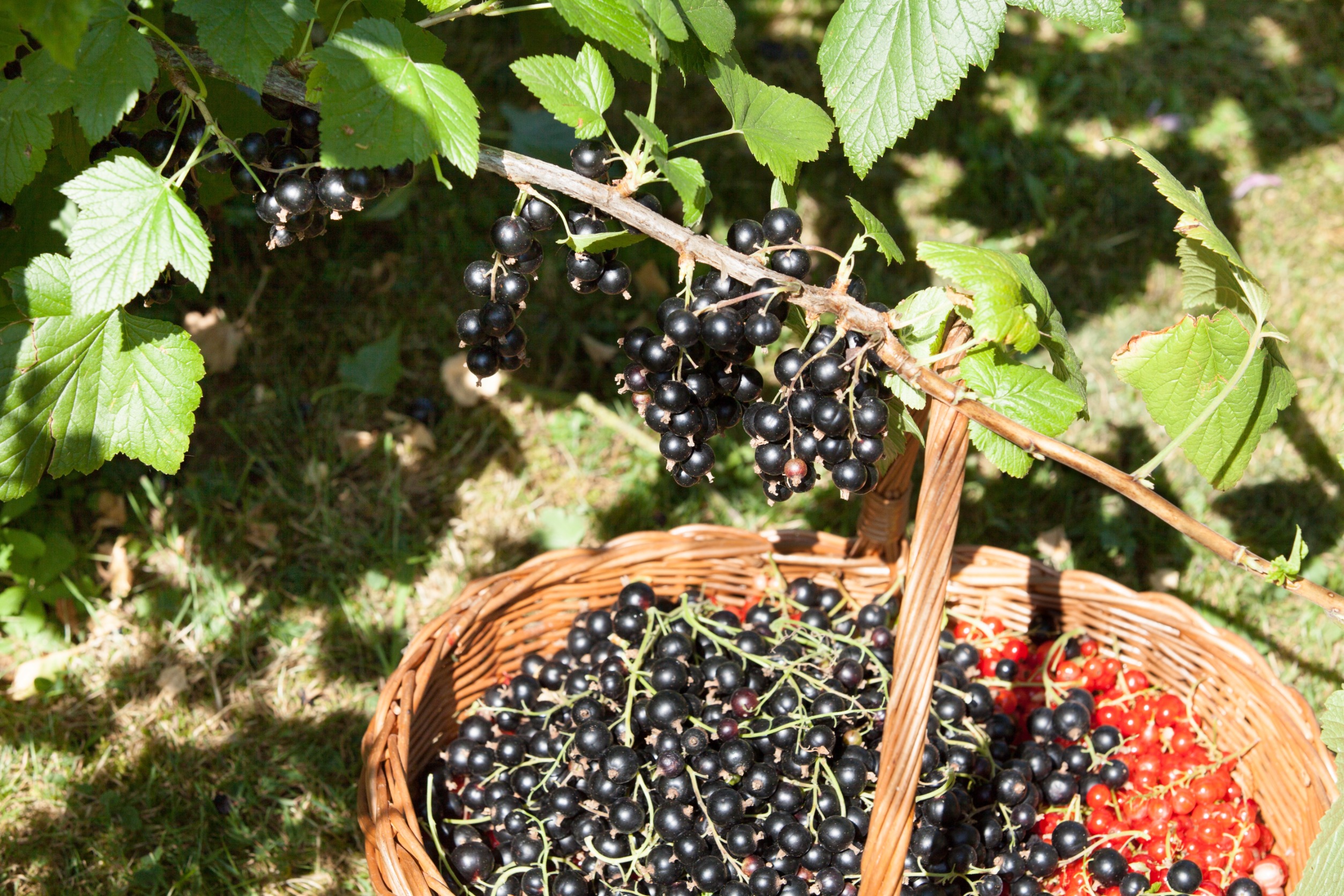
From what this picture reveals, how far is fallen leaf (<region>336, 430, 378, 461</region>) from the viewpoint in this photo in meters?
2.94

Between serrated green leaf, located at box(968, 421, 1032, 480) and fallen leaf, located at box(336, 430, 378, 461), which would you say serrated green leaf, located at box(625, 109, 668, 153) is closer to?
serrated green leaf, located at box(968, 421, 1032, 480)

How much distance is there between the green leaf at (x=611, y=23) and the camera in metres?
1.45

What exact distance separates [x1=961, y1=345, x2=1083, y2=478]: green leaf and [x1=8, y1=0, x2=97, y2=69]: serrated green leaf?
3.89ft

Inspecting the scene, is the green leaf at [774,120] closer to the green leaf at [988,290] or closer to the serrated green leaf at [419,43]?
the green leaf at [988,290]

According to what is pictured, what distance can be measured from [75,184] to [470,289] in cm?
55

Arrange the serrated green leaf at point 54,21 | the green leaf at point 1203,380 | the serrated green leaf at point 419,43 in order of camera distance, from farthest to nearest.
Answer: the green leaf at point 1203,380 → the serrated green leaf at point 419,43 → the serrated green leaf at point 54,21

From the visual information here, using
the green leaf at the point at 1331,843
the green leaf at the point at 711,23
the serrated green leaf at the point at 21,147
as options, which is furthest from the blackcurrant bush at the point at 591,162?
the green leaf at the point at 1331,843

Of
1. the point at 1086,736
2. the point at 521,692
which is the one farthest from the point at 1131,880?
the point at 521,692

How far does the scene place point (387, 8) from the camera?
1.60m

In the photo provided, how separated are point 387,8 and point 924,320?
3.20 feet

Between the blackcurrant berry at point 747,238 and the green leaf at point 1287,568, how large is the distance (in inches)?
32.2

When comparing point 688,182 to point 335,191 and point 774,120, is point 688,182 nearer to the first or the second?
point 774,120

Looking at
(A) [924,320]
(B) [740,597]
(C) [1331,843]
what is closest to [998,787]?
(C) [1331,843]

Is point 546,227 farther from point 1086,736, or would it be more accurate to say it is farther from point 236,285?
point 236,285
